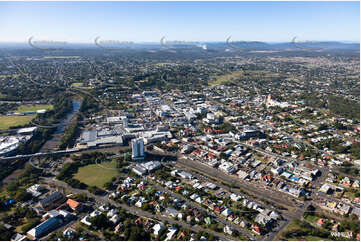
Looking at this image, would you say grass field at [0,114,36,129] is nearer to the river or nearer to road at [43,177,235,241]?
the river

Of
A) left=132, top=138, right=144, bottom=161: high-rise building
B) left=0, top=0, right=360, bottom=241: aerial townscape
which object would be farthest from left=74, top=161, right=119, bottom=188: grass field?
left=132, top=138, right=144, bottom=161: high-rise building

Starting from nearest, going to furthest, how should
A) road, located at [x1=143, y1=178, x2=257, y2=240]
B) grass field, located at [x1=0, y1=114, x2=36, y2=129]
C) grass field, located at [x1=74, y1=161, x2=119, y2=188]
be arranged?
road, located at [x1=143, y1=178, x2=257, y2=240] → grass field, located at [x1=74, y1=161, x2=119, y2=188] → grass field, located at [x1=0, y1=114, x2=36, y2=129]

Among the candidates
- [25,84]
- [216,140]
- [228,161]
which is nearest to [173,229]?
[228,161]

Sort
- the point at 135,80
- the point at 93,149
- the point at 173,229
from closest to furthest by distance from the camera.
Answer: the point at 173,229
the point at 93,149
the point at 135,80

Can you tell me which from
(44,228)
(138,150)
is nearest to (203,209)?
(138,150)

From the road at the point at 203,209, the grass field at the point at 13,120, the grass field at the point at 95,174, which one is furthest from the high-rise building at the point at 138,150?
the grass field at the point at 13,120

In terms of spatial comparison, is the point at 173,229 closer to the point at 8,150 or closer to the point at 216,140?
the point at 216,140
